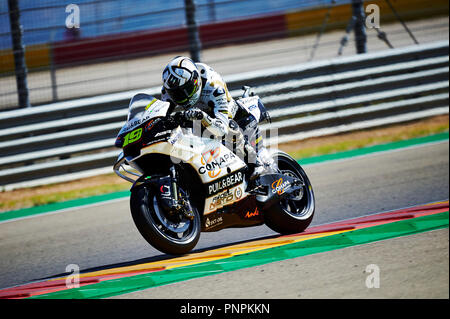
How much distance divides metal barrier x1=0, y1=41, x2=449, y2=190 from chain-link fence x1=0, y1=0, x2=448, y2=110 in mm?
432

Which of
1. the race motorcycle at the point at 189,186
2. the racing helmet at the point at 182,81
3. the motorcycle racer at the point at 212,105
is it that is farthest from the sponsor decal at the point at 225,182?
the racing helmet at the point at 182,81

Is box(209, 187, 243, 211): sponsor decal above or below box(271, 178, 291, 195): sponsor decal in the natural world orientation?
below

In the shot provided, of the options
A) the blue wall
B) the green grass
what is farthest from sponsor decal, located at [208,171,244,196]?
the blue wall

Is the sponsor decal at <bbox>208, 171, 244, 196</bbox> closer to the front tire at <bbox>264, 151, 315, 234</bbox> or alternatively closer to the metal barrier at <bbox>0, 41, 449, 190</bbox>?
the front tire at <bbox>264, 151, 315, 234</bbox>

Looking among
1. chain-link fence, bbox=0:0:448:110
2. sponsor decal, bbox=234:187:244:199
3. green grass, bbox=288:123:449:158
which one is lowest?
sponsor decal, bbox=234:187:244:199

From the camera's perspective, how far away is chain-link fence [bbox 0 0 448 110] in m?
8.78

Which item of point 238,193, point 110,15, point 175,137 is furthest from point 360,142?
point 175,137

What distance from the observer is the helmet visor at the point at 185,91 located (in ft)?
15.0

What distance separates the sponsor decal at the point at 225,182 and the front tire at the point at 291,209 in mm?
427

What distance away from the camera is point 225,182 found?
195 inches

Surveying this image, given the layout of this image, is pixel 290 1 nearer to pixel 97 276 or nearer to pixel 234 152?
pixel 234 152

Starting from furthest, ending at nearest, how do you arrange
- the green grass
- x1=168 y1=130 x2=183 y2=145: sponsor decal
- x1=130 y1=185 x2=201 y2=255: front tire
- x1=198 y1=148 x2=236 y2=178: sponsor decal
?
1. the green grass
2. x1=198 y1=148 x2=236 y2=178: sponsor decal
3. x1=168 y1=130 x2=183 y2=145: sponsor decal
4. x1=130 y1=185 x2=201 y2=255: front tire

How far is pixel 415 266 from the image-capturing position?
404 cm
